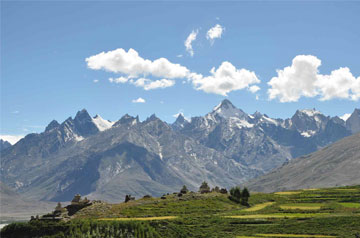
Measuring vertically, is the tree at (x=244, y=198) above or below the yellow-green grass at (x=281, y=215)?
above

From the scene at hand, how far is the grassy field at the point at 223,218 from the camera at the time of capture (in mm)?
106375

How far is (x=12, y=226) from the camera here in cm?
11162

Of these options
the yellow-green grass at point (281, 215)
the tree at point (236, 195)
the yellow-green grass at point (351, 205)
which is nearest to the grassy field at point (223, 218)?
the yellow-green grass at point (281, 215)

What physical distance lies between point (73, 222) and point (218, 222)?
136ft

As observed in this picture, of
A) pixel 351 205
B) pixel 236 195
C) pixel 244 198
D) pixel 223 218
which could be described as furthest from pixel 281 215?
pixel 236 195

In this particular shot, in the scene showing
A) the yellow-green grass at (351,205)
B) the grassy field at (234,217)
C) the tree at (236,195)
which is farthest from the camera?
the tree at (236,195)

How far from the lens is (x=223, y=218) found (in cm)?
12606

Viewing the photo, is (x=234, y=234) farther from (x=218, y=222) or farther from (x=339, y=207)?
(x=339, y=207)

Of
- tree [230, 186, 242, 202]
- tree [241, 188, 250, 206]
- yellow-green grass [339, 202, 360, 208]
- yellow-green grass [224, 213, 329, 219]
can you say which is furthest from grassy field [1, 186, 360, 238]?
tree [230, 186, 242, 202]

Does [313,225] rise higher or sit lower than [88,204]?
lower

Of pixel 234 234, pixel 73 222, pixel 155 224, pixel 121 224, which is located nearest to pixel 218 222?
pixel 234 234

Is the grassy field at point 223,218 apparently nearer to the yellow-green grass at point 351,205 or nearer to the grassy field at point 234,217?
the grassy field at point 234,217

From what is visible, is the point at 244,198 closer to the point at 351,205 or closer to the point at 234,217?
the point at 351,205

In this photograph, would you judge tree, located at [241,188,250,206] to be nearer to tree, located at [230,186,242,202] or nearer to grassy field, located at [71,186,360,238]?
tree, located at [230,186,242,202]
